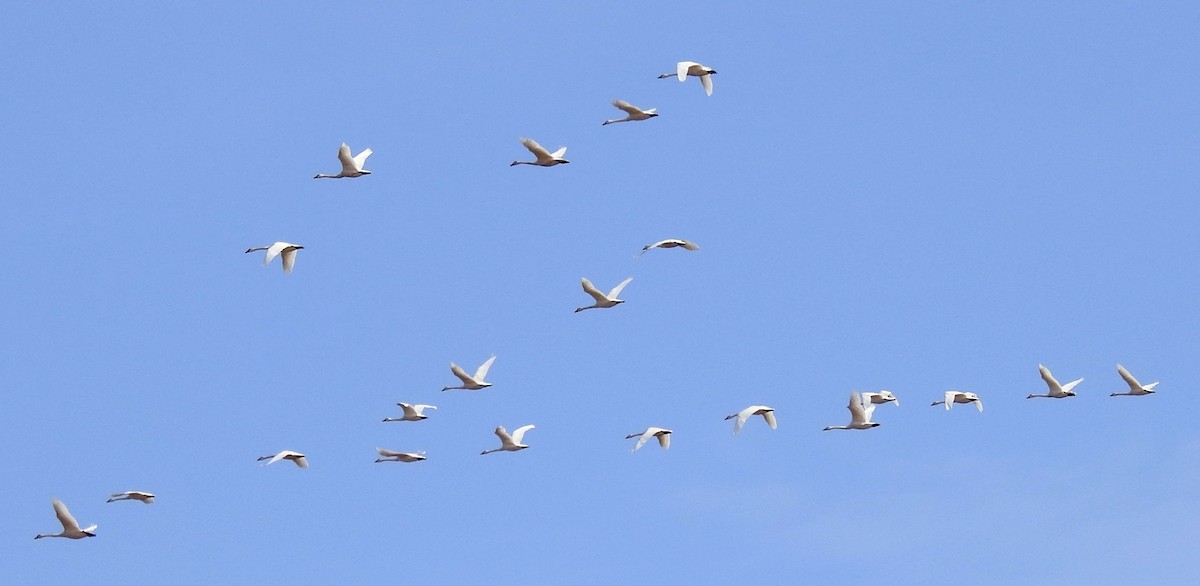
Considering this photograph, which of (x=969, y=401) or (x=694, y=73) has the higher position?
(x=694, y=73)

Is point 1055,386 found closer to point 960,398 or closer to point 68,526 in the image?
point 960,398

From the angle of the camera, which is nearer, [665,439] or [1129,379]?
[665,439]

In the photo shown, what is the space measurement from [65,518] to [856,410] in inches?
972

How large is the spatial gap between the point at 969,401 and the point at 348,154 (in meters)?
21.9

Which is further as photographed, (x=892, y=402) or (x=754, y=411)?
(x=892, y=402)

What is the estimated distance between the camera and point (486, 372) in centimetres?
8838

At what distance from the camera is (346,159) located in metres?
86.6

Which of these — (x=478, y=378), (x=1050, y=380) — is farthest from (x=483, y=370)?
(x=1050, y=380)

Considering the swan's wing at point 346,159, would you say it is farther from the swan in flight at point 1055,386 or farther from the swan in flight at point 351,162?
the swan in flight at point 1055,386

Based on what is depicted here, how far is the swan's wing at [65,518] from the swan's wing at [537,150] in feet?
59.3

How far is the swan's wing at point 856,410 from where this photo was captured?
8375 cm

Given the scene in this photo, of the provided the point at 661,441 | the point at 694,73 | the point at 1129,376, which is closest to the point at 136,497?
the point at 661,441

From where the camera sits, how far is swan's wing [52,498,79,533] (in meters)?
84.2

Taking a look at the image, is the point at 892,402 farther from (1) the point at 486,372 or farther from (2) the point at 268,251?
(2) the point at 268,251
